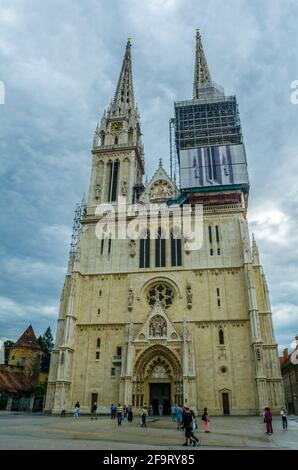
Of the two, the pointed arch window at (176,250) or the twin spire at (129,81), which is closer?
the pointed arch window at (176,250)

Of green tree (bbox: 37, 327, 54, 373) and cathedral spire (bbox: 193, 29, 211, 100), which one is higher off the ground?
cathedral spire (bbox: 193, 29, 211, 100)

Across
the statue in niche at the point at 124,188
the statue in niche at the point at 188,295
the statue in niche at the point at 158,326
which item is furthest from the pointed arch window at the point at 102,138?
the statue in niche at the point at 158,326

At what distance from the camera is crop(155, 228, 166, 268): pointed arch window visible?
116 feet

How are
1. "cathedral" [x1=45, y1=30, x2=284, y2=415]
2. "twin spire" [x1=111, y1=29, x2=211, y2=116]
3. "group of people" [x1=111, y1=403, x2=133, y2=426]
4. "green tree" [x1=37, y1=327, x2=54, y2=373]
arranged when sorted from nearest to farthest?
"group of people" [x1=111, y1=403, x2=133, y2=426]
"cathedral" [x1=45, y1=30, x2=284, y2=415]
"twin spire" [x1=111, y1=29, x2=211, y2=116]
"green tree" [x1=37, y1=327, x2=54, y2=373]

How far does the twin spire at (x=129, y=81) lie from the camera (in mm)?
49562

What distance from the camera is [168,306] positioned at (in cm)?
3344

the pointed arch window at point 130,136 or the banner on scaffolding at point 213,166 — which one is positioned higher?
the pointed arch window at point 130,136

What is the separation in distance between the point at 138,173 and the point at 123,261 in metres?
14.2

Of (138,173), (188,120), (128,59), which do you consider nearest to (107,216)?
(138,173)

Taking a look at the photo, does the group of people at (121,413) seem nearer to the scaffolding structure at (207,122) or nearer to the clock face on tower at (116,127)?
the scaffolding structure at (207,122)

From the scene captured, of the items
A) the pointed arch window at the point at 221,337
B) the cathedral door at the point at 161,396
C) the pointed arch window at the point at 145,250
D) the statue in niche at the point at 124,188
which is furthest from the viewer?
the statue in niche at the point at 124,188

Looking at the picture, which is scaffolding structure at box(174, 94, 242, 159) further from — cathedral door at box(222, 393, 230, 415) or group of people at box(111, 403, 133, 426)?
group of people at box(111, 403, 133, 426)

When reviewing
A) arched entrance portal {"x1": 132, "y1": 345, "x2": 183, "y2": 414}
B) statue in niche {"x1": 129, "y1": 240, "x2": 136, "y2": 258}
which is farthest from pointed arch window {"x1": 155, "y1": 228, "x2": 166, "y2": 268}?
arched entrance portal {"x1": 132, "y1": 345, "x2": 183, "y2": 414}
